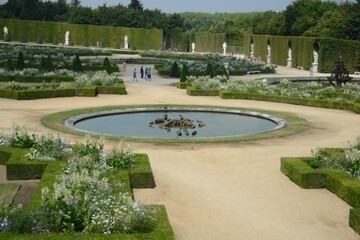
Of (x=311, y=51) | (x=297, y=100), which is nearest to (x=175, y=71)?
(x=297, y=100)

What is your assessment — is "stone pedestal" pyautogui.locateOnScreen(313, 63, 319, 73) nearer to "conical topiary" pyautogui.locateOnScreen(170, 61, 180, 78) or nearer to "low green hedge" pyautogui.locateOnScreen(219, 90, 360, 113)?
"conical topiary" pyautogui.locateOnScreen(170, 61, 180, 78)

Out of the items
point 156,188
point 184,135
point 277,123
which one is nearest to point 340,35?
point 277,123

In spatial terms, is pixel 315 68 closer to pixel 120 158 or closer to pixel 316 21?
pixel 316 21

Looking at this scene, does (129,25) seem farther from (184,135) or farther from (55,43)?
(184,135)

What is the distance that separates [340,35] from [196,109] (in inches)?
1405

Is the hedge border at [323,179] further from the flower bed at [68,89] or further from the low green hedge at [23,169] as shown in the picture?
the flower bed at [68,89]

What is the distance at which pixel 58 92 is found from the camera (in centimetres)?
2908

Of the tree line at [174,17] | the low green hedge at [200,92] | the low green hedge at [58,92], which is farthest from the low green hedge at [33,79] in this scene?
the tree line at [174,17]

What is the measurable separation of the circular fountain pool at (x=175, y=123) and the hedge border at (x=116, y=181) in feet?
19.0

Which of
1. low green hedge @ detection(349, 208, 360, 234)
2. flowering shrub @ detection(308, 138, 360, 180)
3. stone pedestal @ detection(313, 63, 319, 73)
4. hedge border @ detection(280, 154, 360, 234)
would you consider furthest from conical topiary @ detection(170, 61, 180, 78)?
low green hedge @ detection(349, 208, 360, 234)

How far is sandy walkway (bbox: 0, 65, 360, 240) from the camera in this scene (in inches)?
389

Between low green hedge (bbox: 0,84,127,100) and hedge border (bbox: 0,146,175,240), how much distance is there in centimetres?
1368

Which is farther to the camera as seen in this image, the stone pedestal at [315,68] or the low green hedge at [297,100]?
the stone pedestal at [315,68]

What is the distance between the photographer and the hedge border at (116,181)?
8.09 metres
